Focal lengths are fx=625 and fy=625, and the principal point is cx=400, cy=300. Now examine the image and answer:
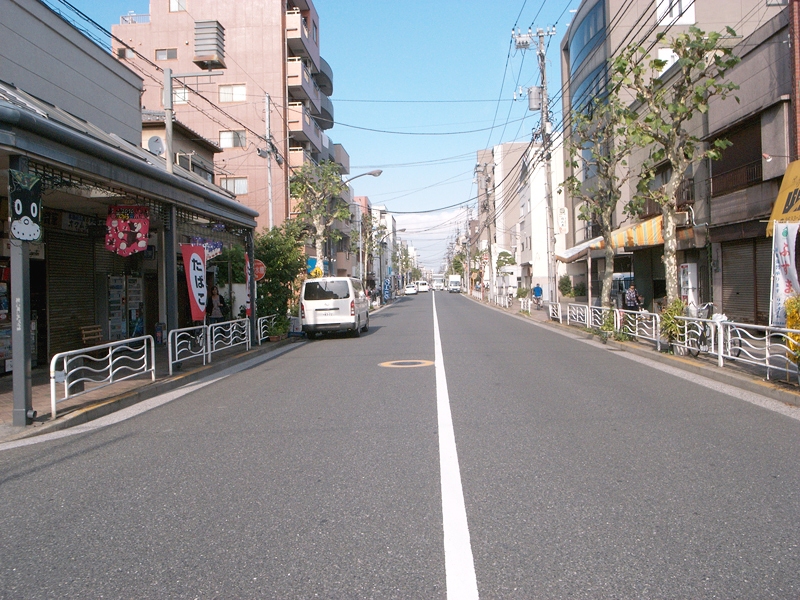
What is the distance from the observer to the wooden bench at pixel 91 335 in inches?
598

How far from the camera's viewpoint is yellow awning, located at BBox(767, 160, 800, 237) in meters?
12.1

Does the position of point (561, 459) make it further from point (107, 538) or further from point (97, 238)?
point (97, 238)

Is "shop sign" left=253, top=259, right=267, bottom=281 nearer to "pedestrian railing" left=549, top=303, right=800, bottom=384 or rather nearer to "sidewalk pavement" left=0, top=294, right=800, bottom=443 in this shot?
"sidewalk pavement" left=0, top=294, right=800, bottom=443

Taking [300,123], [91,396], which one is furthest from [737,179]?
[300,123]

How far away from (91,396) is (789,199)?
13400mm

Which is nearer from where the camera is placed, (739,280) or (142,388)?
(142,388)

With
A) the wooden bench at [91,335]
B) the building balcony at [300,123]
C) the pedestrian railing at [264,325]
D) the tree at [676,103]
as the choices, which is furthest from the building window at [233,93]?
the tree at [676,103]

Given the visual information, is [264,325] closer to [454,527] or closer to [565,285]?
[454,527]

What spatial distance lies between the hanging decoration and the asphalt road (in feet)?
12.7

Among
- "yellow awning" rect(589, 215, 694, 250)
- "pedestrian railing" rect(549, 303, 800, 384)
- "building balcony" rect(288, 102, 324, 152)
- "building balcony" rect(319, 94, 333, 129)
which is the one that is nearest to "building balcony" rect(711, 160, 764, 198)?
"yellow awning" rect(589, 215, 694, 250)

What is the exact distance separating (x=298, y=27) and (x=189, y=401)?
33412 millimetres

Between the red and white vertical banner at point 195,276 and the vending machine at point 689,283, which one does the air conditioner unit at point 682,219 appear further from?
the red and white vertical banner at point 195,276

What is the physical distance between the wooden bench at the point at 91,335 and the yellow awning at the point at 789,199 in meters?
15.6

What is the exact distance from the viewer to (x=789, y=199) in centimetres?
1259
